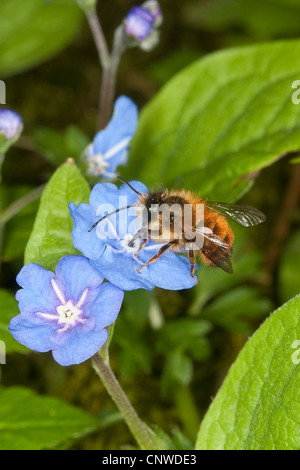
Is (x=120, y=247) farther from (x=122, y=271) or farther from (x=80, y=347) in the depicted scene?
(x=80, y=347)

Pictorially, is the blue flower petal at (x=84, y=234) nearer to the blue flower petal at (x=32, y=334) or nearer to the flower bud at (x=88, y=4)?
the blue flower petal at (x=32, y=334)

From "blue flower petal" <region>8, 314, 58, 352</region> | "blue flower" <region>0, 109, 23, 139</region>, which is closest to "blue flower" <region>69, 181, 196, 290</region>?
"blue flower petal" <region>8, 314, 58, 352</region>

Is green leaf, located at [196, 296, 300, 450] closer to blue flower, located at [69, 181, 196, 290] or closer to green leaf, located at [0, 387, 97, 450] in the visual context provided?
blue flower, located at [69, 181, 196, 290]

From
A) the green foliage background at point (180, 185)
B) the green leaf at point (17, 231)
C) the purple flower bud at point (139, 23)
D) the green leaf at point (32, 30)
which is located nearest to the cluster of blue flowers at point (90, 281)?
the green foliage background at point (180, 185)

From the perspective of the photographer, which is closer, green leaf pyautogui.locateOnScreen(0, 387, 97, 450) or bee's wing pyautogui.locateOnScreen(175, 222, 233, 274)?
bee's wing pyautogui.locateOnScreen(175, 222, 233, 274)

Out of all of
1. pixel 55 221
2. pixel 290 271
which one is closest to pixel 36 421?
pixel 55 221

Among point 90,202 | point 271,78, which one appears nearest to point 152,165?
point 271,78
